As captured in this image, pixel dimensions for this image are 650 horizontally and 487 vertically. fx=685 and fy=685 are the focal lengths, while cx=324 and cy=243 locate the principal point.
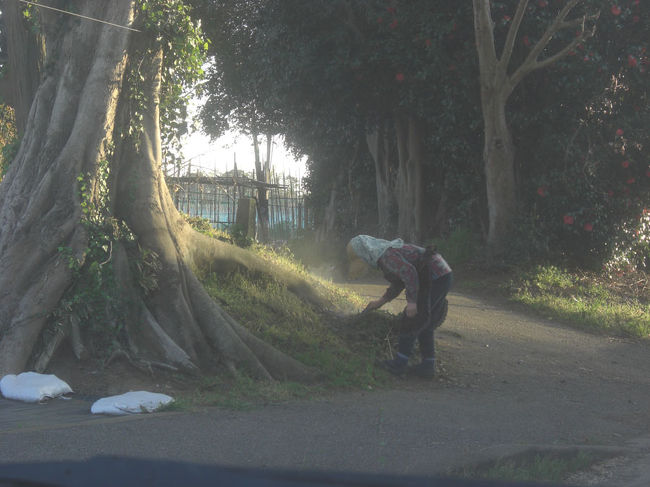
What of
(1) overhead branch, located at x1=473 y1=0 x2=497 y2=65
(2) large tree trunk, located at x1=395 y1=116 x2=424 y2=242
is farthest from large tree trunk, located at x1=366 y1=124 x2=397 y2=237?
(1) overhead branch, located at x1=473 y1=0 x2=497 y2=65

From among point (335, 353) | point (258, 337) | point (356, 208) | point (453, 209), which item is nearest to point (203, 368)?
point (258, 337)

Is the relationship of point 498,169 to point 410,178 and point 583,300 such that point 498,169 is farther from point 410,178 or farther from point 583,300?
point 410,178

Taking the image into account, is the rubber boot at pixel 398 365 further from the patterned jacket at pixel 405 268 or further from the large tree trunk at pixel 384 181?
the large tree trunk at pixel 384 181

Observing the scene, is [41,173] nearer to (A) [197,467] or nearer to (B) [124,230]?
(B) [124,230]

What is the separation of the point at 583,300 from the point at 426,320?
605 cm

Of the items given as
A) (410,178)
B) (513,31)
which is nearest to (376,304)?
(513,31)

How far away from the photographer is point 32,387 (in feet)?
18.4

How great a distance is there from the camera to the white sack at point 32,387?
5543mm

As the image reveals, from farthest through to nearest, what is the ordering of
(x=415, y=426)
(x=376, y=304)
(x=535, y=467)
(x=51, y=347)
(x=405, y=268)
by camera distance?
(x=376, y=304)
(x=405, y=268)
(x=51, y=347)
(x=415, y=426)
(x=535, y=467)

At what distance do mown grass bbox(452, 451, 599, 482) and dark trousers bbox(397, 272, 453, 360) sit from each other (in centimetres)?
251

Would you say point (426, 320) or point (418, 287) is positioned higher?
point (418, 287)

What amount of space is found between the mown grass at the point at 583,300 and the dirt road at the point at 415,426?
2239 millimetres

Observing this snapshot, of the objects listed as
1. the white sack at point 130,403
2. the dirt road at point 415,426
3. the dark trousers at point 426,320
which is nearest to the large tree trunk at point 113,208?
the white sack at point 130,403

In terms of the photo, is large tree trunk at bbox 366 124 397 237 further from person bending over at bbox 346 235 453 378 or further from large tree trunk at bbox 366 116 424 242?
person bending over at bbox 346 235 453 378
